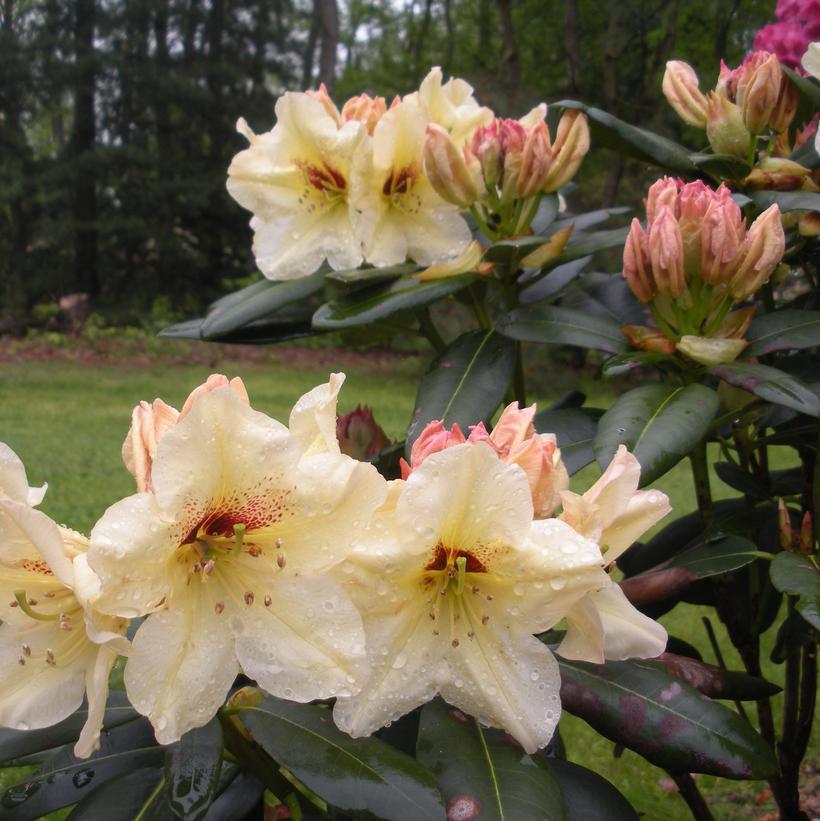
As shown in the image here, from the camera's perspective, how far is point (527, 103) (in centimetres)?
803

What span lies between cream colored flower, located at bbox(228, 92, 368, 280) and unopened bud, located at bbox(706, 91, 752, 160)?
0.56 meters

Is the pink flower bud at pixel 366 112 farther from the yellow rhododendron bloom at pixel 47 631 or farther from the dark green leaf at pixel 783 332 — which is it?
the yellow rhododendron bloom at pixel 47 631

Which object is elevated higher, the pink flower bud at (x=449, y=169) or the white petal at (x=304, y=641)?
the pink flower bud at (x=449, y=169)

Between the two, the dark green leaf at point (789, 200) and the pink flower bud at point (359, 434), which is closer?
the dark green leaf at point (789, 200)

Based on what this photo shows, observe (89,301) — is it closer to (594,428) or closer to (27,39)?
(27,39)

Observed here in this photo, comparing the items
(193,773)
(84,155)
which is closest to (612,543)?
(193,773)

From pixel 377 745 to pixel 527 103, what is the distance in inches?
306

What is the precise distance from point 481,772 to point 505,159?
0.87 m

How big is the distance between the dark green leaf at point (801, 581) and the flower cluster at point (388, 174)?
64 centimetres

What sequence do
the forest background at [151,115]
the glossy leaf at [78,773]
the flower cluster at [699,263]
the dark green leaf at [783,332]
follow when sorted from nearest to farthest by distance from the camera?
the glossy leaf at [78,773], the flower cluster at [699,263], the dark green leaf at [783,332], the forest background at [151,115]

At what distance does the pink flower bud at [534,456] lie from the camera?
79 centimetres

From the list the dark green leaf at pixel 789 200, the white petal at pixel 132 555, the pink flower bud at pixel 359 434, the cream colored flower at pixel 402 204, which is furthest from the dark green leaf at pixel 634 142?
the white petal at pixel 132 555

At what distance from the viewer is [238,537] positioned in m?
0.75

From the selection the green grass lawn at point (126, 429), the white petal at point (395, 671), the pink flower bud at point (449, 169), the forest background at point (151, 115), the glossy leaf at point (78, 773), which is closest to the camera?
the white petal at point (395, 671)
